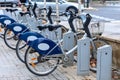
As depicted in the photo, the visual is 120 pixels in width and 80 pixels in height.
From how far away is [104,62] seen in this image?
23.4 feet

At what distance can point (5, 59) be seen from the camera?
10195 millimetres

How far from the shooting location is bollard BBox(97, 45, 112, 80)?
277 inches

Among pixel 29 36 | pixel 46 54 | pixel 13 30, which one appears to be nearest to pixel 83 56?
pixel 46 54

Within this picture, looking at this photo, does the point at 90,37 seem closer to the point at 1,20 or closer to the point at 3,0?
the point at 1,20

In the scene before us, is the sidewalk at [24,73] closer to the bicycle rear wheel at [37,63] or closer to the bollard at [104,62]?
the bicycle rear wheel at [37,63]

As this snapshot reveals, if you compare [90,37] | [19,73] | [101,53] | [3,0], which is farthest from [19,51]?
[3,0]

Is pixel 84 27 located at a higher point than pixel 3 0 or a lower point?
higher

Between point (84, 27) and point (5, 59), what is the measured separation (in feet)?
9.63

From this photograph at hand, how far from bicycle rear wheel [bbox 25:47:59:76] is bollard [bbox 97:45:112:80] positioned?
4.38 ft

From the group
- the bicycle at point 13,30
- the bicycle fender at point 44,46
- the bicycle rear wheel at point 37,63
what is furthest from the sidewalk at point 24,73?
the bicycle at point 13,30

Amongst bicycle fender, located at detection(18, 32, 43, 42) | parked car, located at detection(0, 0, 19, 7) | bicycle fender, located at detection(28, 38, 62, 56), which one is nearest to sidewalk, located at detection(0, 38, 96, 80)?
bicycle fender, located at detection(28, 38, 62, 56)

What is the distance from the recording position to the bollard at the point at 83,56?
7996 mm

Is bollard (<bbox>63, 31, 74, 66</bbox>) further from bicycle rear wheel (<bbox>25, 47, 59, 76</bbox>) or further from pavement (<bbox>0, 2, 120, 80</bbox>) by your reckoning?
bicycle rear wheel (<bbox>25, 47, 59, 76</bbox>)

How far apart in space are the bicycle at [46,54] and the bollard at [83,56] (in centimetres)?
26
